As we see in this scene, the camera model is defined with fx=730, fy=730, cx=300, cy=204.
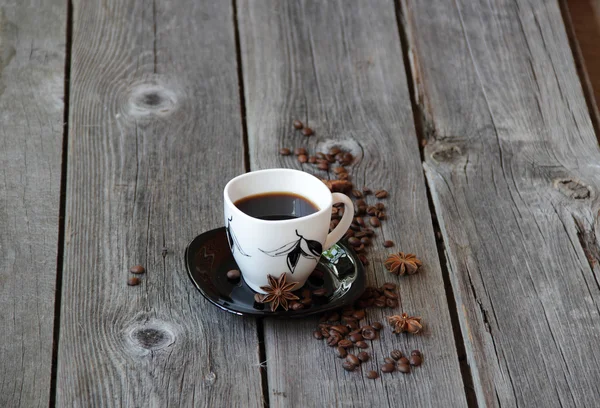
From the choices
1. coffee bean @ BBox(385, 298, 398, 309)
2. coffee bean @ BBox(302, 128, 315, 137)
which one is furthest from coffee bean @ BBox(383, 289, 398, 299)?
coffee bean @ BBox(302, 128, 315, 137)

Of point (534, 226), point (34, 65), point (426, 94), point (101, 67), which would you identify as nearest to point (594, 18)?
point (426, 94)

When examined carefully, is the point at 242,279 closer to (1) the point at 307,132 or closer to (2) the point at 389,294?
(2) the point at 389,294

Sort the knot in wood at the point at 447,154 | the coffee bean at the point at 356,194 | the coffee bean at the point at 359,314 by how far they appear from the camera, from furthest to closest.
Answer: the knot in wood at the point at 447,154, the coffee bean at the point at 356,194, the coffee bean at the point at 359,314

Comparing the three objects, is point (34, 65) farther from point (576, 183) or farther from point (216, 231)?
point (576, 183)

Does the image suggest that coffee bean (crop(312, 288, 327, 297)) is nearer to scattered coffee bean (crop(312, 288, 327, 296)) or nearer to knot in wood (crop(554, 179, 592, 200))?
scattered coffee bean (crop(312, 288, 327, 296))

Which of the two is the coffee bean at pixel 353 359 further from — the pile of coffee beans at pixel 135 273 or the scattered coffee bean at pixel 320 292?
the pile of coffee beans at pixel 135 273

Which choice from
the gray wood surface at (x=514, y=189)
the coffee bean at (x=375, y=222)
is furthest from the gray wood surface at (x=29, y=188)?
the gray wood surface at (x=514, y=189)
